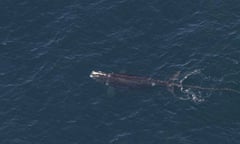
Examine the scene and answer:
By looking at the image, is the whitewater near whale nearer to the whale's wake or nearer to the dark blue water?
the whale's wake

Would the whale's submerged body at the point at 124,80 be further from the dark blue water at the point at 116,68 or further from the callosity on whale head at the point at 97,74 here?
the dark blue water at the point at 116,68

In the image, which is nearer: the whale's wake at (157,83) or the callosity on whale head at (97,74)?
the whale's wake at (157,83)

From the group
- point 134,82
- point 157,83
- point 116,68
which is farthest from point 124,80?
point 157,83

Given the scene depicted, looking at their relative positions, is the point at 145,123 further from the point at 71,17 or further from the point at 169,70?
the point at 71,17

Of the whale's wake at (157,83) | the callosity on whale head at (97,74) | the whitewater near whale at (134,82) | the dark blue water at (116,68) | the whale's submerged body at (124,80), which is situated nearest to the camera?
the dark blue water at (116,68)

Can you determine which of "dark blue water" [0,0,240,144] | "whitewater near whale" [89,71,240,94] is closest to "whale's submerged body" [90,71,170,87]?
"whitewater near whale" [89,71,240,94]

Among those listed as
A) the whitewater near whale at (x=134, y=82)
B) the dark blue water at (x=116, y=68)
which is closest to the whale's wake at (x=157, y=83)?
the whitewater near whale at (x=134, y=82)

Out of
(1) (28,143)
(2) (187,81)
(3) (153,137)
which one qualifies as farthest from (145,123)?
(1) (28,143)

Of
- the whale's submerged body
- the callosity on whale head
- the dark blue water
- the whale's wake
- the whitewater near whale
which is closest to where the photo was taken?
the dark blue water

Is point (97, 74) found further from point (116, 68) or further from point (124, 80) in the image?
point (124, 80)
